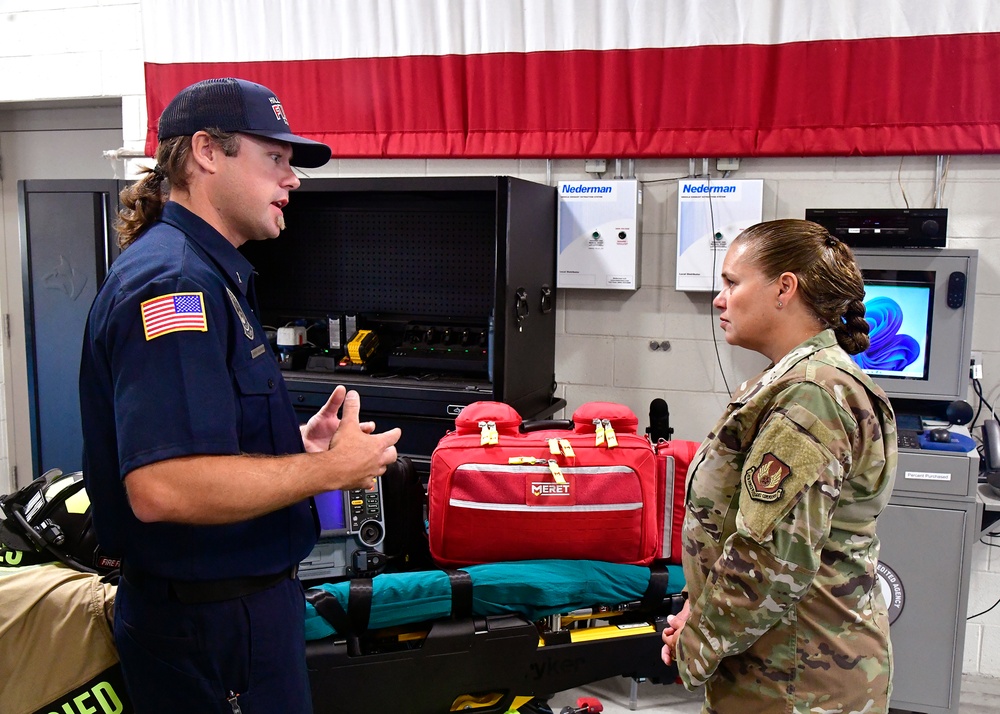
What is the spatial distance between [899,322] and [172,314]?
2208mm

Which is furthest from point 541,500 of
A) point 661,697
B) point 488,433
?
point 661,697

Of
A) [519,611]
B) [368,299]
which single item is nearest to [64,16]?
[368,299]

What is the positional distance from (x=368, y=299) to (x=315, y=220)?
15.0 inches

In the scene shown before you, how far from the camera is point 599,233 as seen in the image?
120 inches

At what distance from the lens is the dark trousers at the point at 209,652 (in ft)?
4.32

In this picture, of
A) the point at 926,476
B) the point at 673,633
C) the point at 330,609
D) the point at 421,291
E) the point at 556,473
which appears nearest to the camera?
the point at 673,633

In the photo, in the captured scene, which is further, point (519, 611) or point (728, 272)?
point (519, 611)

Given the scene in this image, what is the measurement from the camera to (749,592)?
1.26 m

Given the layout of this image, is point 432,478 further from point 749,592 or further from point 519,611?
point 749,592

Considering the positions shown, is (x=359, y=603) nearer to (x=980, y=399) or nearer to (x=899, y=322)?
(x=899, y=322)

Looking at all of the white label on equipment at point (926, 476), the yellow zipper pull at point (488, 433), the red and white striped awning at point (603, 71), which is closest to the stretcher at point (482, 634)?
the yellow zipper pull at point (488, 433)

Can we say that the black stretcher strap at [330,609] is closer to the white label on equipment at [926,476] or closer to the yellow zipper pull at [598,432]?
the yellow zipper pull at [598,432]

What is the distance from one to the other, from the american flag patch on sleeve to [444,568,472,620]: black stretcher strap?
3.81 ft

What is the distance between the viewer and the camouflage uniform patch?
1230 mm
